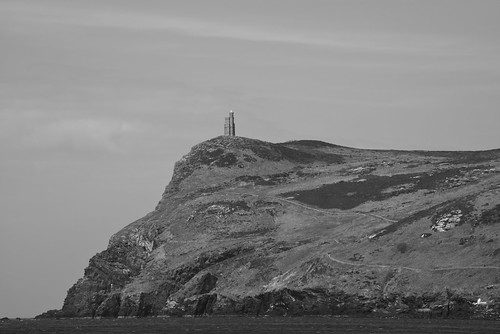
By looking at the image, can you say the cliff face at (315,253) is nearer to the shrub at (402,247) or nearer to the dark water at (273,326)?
the shrub at (402,247)

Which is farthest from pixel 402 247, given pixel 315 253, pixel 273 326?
pixel 273 326

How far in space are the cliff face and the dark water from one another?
733cm

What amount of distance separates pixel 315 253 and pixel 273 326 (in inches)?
1460

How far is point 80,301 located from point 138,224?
84.1 feet

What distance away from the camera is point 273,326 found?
4749 inches

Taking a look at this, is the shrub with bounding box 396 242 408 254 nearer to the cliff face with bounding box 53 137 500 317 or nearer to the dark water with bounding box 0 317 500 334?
the cliff face with bounding box 53 137 500 317

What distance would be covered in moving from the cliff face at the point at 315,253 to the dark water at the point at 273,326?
733 centimetres

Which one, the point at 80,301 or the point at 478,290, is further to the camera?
the point at 80,301

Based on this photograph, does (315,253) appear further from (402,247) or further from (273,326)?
(273,326)

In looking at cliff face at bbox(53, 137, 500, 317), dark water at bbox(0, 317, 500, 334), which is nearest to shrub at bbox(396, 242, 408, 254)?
cliff face at bbox(53, 137, 500, 317)

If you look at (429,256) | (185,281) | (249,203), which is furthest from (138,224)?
(429,256)

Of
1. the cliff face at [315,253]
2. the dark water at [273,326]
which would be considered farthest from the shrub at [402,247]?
the dark water at [273,326]

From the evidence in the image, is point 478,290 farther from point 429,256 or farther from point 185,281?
point 185,281

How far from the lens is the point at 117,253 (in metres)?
184
